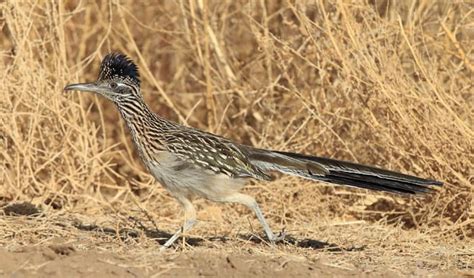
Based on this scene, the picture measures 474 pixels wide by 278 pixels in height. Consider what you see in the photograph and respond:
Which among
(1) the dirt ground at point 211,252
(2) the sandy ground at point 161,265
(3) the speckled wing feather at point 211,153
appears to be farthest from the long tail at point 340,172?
(2) the sandy ground at point 161,265

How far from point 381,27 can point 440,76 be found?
0.83 meters

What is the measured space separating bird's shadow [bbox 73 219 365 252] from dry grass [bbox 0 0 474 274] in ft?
0.52

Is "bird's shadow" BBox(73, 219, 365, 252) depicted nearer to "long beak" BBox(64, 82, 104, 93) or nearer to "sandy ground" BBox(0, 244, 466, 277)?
"sandy ground" BBox(0, 244, 466, 277)

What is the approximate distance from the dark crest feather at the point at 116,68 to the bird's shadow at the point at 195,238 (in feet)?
3.14

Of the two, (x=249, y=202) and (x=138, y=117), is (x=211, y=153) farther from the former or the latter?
(x=138, y=117)

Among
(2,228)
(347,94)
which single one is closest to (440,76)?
(347,94)

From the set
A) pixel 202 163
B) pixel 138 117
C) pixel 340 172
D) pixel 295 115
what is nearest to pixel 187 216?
pixel 202 163

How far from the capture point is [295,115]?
27.9 feet

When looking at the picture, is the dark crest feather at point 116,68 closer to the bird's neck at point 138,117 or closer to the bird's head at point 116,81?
the bird's head at point 116,81

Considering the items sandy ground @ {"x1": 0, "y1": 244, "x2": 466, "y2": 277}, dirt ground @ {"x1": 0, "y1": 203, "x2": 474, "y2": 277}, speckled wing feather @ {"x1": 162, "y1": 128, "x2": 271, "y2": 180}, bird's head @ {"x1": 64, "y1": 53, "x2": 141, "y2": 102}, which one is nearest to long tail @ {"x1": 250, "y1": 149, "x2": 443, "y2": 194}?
speckled wing feather @ {"x1": 162, "y1": 128, "x2": 271, "y2": 180}

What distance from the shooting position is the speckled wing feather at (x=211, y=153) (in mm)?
6449

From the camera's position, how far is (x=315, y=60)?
8.36m

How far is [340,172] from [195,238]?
1086mm

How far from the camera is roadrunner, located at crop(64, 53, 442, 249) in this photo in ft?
20.9
